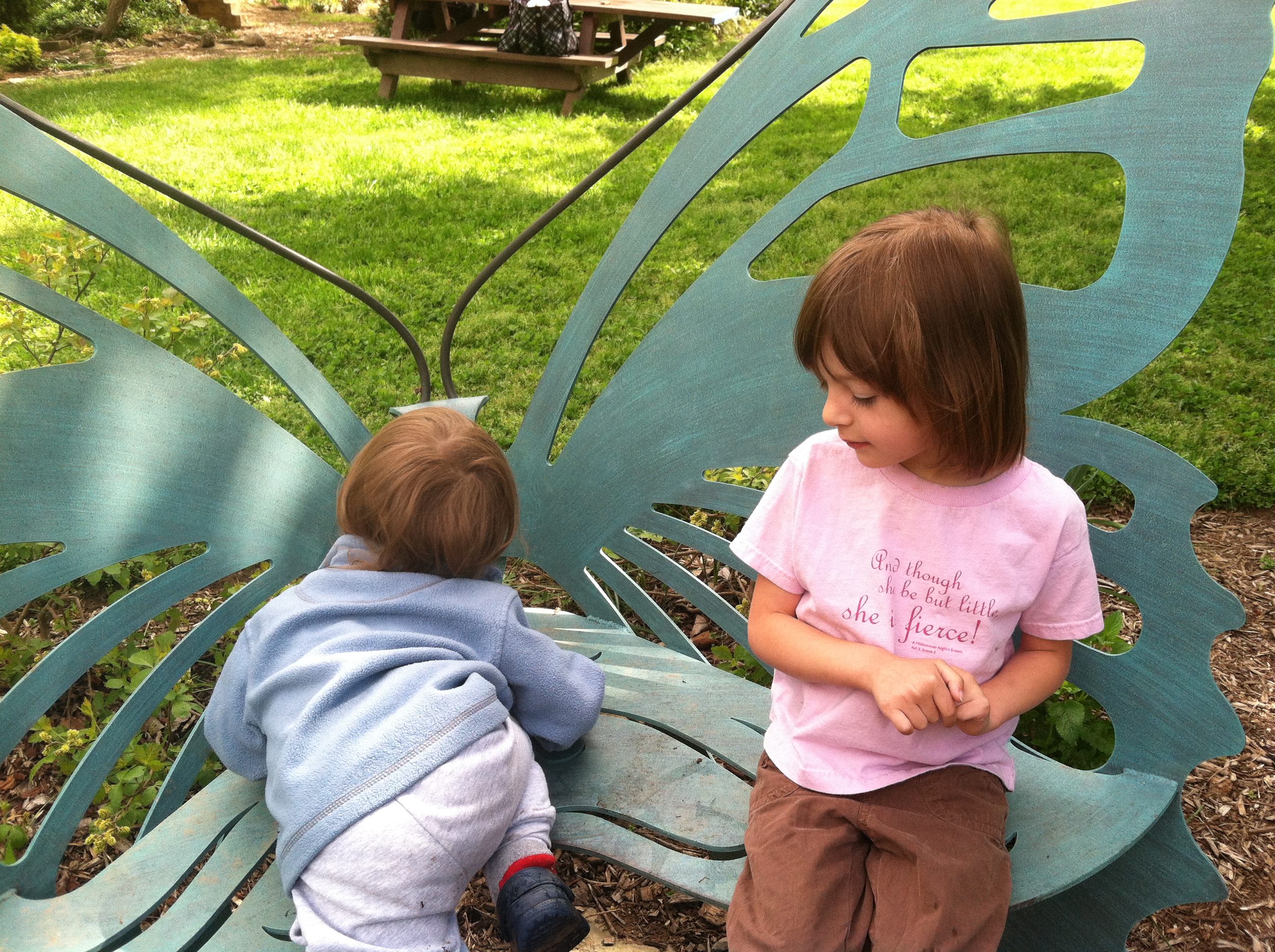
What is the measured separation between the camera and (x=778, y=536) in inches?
67.0

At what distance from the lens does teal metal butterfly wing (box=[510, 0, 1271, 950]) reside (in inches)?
64.7

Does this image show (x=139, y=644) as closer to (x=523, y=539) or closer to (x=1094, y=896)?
(x=523, y=539)

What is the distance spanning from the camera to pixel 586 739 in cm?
204

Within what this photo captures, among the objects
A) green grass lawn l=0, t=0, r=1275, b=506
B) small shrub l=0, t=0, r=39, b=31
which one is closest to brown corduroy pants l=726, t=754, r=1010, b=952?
green grass lawn l=0, t=0, r=1275, b=506

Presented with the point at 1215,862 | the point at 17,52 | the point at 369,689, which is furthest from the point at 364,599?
the point at 17,52

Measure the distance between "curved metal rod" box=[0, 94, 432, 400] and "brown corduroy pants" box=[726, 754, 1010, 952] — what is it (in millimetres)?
1243

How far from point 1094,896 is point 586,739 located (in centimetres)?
96

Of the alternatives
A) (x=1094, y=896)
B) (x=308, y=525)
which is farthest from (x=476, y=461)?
(x=1094, y=896)

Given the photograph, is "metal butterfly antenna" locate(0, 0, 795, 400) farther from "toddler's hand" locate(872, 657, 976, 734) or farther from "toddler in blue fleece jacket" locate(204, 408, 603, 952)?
"toddler's hand" locate(872, 657, 976, 734)

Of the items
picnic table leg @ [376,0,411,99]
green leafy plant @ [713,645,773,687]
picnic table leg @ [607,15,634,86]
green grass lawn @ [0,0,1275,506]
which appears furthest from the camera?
picnic table leg @ [607,15,634,86]

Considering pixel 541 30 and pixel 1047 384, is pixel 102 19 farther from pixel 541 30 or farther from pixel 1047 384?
pixel 1047 384

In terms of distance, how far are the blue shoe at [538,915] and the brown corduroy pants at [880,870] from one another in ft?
0.83

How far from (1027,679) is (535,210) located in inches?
193

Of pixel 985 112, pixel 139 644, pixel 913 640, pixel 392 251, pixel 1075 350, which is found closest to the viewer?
pixel 913 640
